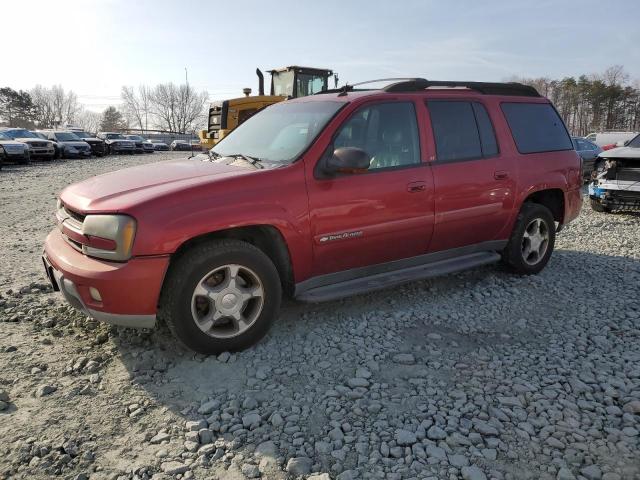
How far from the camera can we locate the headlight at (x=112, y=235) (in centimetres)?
297

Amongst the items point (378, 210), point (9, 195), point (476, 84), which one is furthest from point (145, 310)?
point (9, 195)

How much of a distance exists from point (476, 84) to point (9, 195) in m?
11.7

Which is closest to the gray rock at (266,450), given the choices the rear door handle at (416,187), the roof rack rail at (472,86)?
the rear door handle at (416,187)

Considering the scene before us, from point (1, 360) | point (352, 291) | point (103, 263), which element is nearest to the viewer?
point (103, 263)

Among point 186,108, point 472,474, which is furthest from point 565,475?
point 186,108

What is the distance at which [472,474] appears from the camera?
2.24 meters

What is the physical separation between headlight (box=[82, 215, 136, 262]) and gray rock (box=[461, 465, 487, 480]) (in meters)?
2.24

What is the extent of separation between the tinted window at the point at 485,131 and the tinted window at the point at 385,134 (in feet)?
2.74

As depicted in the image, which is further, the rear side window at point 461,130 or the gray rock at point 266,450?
the rear side window at point 461,130

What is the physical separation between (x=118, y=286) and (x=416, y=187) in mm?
2422

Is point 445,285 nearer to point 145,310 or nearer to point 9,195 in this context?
point 145,310

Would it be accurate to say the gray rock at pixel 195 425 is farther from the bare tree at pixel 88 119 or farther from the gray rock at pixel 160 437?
the bare tree at pixel 88 119

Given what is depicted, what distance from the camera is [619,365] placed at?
330cm

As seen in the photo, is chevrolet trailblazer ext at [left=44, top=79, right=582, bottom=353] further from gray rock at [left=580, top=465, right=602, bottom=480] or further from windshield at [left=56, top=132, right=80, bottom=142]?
windshield at [left=56, top=132, right=80, bottom=142]
